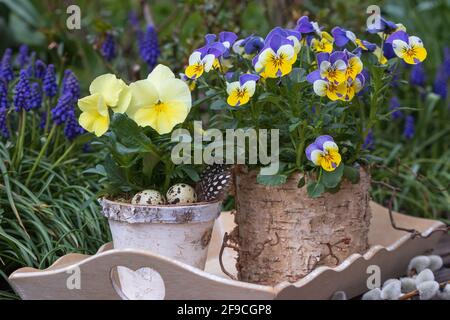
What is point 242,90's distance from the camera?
1.29m

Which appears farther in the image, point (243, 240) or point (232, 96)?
point (243, 240)

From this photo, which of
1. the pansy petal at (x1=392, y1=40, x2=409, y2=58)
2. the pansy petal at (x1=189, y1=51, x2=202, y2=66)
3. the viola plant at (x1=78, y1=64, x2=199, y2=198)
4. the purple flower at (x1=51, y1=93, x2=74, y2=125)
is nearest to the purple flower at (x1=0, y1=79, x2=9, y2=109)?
the purple flower at (x1=51, y1=93, x2=74, y2=125)

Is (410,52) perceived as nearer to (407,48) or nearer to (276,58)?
(407,48)

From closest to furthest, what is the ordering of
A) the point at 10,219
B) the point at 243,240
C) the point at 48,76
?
the point at 243,240
the point at 10,219
the point at 48,76

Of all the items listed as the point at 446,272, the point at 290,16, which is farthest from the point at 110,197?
the point at 290,16

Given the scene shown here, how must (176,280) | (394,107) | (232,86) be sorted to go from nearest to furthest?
(176,280)
(232,86)
(394,107)

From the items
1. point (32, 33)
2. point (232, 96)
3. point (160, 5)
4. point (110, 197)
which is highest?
point (160, 5)

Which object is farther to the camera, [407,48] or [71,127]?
[71,127]

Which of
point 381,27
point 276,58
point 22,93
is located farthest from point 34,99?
point 381,27

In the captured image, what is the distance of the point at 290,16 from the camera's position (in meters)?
2.54

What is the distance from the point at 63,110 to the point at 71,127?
0.17 ft

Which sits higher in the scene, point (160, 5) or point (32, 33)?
point (160, 5)
